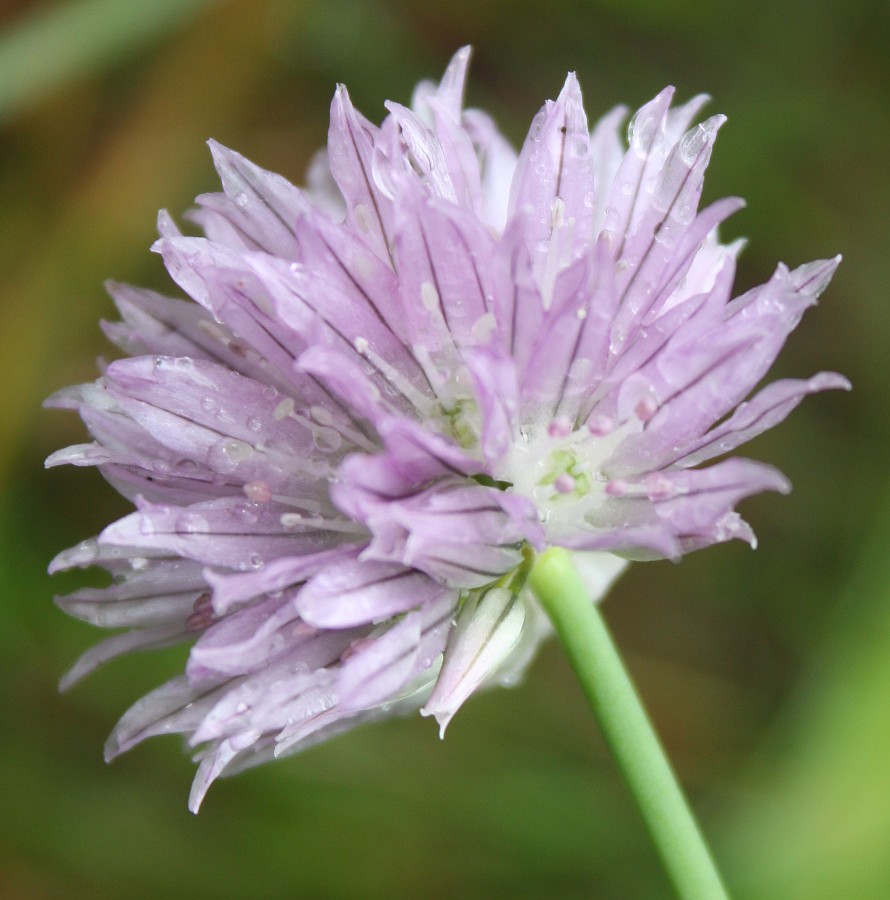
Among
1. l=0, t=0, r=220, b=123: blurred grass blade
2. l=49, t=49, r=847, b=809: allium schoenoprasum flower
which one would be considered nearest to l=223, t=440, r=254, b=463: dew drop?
l=49, t=49, r=847, b=809: allium schoenoprasum flower

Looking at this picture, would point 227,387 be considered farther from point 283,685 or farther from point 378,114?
point 378,114

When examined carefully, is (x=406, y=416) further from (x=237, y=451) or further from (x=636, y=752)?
(x=636, y=752)

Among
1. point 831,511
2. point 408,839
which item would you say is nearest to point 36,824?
point 408,839

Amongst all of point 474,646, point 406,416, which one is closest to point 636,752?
point 474,646

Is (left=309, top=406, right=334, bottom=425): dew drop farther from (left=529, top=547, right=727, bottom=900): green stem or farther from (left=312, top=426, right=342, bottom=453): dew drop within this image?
(left=529, top=547, right=727, bottom=900): green stem

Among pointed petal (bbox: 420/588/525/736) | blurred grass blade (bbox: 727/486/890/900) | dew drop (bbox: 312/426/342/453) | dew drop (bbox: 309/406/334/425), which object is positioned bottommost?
blurred grass blade (bbox: 727/486/890/900)

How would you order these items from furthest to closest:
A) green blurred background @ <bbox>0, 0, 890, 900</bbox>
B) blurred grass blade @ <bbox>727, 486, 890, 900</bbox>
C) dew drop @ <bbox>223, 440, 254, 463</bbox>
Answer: green blurred background @ <bbox>0, 0, 890, 900</bbox>, blurred grass blade @ <bbox>727, 486, 890, 900</bbox>, dew drop @ <bbox>223, 440, 254, 463</bbox>
